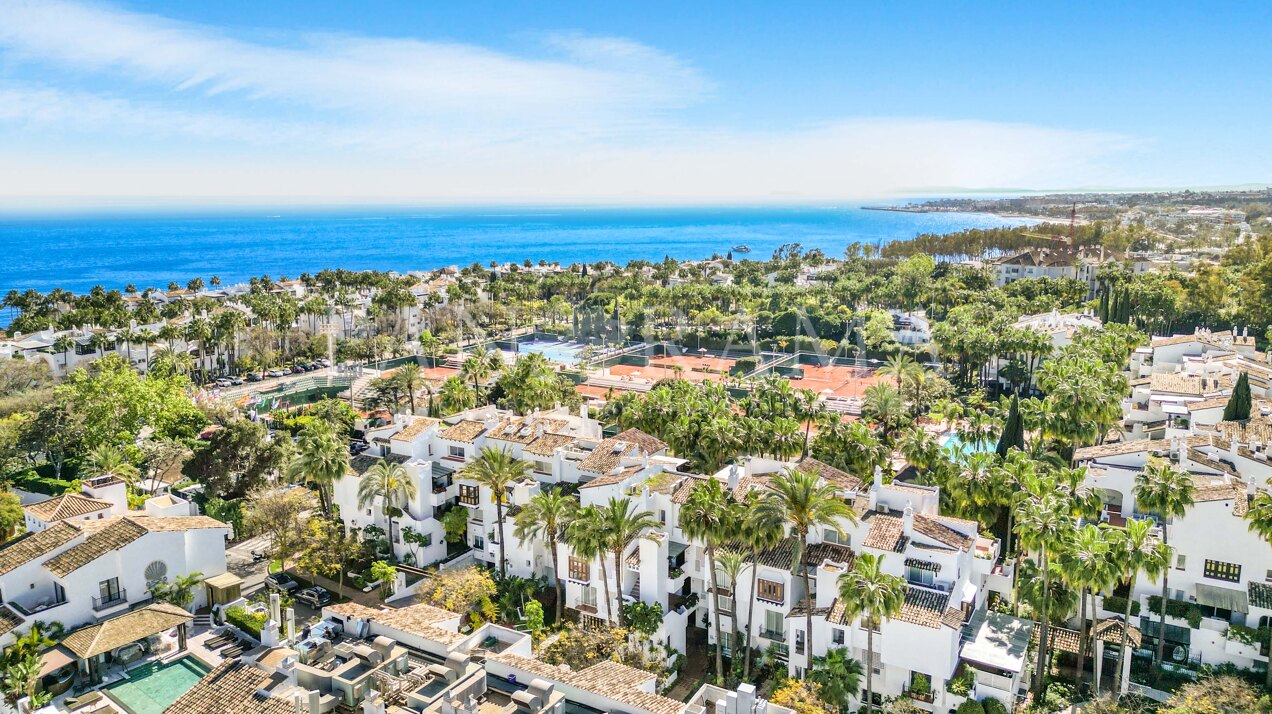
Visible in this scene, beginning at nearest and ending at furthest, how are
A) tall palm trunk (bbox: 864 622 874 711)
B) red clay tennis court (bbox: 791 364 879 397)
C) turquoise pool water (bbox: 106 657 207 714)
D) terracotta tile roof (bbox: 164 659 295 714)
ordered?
terracotta tile roof (bbox: 164 659 295 714), turquoise pool water (bbox: 106 657 207 714), tall palm trunk (bbox: 864 622 874 711), red clay tennis court (bbox: 791 364 879 397)

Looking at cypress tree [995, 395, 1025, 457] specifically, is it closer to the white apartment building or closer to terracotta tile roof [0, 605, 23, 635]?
the white apartment building

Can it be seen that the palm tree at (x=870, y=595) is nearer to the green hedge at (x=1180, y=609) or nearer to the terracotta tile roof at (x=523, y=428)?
the green hedge at (x=1180, y=609)

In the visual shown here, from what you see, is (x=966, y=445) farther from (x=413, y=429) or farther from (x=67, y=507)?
(x=67, y=507)

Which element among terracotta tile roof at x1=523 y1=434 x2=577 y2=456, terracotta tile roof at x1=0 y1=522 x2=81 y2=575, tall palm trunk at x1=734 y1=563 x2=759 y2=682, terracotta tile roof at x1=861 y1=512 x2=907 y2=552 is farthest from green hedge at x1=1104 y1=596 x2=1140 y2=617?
terracotta tile roof at x1=0 y1=522 x2=81 y2=575

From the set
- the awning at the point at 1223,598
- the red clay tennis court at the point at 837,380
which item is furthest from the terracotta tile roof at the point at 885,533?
the red clay tennis court at the point at 837,380

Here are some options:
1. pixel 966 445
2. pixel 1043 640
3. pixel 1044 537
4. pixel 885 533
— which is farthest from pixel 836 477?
pixel 966 445

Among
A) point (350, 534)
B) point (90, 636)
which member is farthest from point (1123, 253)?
point (90, 636)
